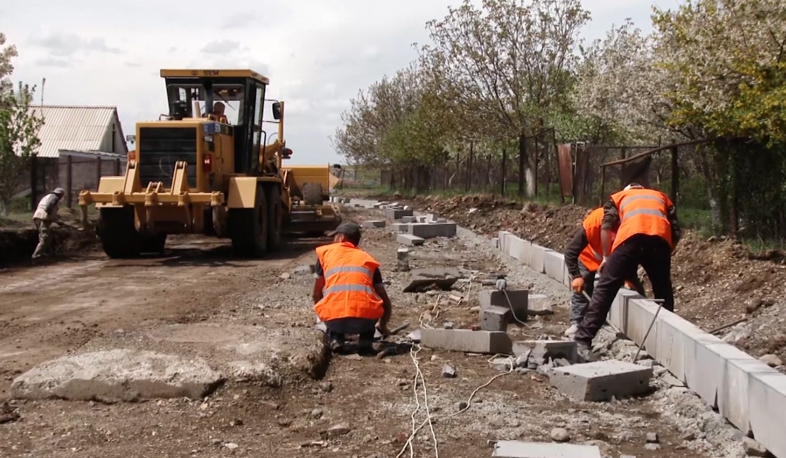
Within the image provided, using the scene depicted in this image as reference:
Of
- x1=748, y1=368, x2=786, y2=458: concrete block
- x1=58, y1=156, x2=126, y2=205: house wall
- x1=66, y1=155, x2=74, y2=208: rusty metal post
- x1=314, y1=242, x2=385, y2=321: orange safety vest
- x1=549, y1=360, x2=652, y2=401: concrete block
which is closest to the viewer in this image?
x1=748, y1=368, x2=786, y2=458: concrete block

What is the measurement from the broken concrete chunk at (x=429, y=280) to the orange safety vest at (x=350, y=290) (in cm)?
350

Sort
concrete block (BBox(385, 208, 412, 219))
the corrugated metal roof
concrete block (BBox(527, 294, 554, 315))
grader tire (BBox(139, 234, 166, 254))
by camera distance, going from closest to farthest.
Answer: concrete block (BBox(527, 294, 554, 315))
grader tire (BBox(139, 234, 166, 254))
concrete block (BBox(385, 208, 412, 219))
the corrugated metal roof

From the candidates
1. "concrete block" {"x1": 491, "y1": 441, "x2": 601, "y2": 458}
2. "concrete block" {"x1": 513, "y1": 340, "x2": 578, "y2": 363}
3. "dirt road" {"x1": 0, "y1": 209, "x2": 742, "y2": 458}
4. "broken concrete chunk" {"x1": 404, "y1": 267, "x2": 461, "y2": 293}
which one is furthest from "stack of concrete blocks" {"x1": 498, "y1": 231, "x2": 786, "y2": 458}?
"broken concrete chunk" {"x1": 404, "y1": 267, "x2": 461, "y2": 293}

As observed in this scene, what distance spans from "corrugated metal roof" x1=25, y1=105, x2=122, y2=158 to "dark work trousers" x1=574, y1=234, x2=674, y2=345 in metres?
43.3

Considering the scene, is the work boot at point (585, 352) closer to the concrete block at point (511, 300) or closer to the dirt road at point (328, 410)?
the dirt road at point (328, 410)

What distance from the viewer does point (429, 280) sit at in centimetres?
1082

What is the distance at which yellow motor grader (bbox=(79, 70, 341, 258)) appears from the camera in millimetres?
14289

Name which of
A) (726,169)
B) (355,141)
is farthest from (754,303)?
(355,141)

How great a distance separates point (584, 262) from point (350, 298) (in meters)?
2.22

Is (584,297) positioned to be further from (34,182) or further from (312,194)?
(34,182)

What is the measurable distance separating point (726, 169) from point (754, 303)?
3.35 meters

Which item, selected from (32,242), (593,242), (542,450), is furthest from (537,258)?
(32,242)

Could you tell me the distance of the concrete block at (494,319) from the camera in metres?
7.91

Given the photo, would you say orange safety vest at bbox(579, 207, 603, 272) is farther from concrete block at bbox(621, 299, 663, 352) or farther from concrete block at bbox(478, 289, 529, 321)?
concrete block at bbox(478, 289, 529, 321)
